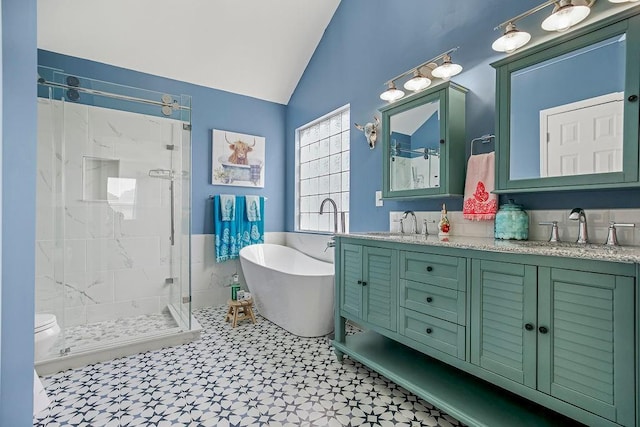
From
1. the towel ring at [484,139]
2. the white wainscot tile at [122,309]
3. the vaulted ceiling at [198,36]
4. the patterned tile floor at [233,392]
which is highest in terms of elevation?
the vaulted ceiling at [198,36]

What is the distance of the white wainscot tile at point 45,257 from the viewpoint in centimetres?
270

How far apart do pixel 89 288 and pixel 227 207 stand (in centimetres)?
152

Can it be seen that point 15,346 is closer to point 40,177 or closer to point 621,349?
point 621,349

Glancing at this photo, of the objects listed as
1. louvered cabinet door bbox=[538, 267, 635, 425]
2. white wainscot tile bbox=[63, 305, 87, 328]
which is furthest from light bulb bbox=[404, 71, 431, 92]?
white wainscot tile bbox=[63, 305, 87, 328]

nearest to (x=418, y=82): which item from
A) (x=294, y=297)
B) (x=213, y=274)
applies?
(x=294, y=297)

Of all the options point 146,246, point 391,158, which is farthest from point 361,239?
point 146,246

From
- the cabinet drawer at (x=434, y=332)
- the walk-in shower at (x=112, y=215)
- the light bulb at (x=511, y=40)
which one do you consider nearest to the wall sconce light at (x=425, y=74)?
the light bulb at (x=511, y=40)

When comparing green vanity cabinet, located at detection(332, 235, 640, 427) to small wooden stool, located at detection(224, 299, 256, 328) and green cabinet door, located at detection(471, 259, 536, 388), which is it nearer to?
green cabinet door, located at detection(471, 259, 536, 388)

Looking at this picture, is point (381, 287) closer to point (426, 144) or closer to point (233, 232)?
point (426, 144)

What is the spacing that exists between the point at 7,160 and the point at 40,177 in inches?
84.1

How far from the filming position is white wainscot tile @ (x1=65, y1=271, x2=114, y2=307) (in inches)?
111

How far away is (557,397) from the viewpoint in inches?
46.6

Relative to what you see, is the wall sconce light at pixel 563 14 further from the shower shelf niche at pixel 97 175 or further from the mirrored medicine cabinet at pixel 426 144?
the shower shelf niche at pixel 97 175

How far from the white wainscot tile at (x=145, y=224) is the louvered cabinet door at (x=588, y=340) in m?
3.27
